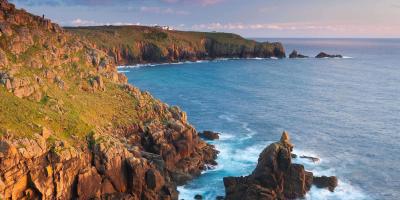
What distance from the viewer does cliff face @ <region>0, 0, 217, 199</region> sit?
151ft

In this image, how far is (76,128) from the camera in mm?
54812

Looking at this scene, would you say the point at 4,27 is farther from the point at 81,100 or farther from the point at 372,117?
the point at 372,117

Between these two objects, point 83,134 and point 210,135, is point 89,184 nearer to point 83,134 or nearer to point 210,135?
point 83,134

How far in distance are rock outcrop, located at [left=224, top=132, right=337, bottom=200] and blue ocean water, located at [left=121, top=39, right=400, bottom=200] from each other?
2889 mm

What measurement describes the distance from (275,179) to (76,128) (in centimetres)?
2626

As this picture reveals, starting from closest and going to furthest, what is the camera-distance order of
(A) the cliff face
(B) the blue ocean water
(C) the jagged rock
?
(A) the cliff face → (C) the jagged rock → (B) the blue ocean water

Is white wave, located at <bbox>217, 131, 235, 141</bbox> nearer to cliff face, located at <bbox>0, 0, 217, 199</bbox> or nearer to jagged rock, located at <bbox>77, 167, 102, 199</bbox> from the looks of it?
cliff face, located at <bbox>0, 0, 217, 199</bbox>

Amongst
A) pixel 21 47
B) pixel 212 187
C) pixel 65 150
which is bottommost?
pixel 212 187

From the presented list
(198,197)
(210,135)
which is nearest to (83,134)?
(198,197)

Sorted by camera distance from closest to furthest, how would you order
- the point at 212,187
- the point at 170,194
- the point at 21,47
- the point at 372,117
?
the point at 170,194
the point at 212,187
the point at 21,47
the point at 372,117

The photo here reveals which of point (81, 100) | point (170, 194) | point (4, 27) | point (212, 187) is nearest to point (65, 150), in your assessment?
Answer: point (170, 194)

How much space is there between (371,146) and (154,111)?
40671 millimetres

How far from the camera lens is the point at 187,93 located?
433ft

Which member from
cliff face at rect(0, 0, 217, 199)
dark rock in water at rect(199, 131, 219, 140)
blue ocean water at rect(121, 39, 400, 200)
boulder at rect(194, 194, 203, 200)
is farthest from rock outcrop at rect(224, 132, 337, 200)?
dark rock in water at rect(199, 131, 219, 140)
